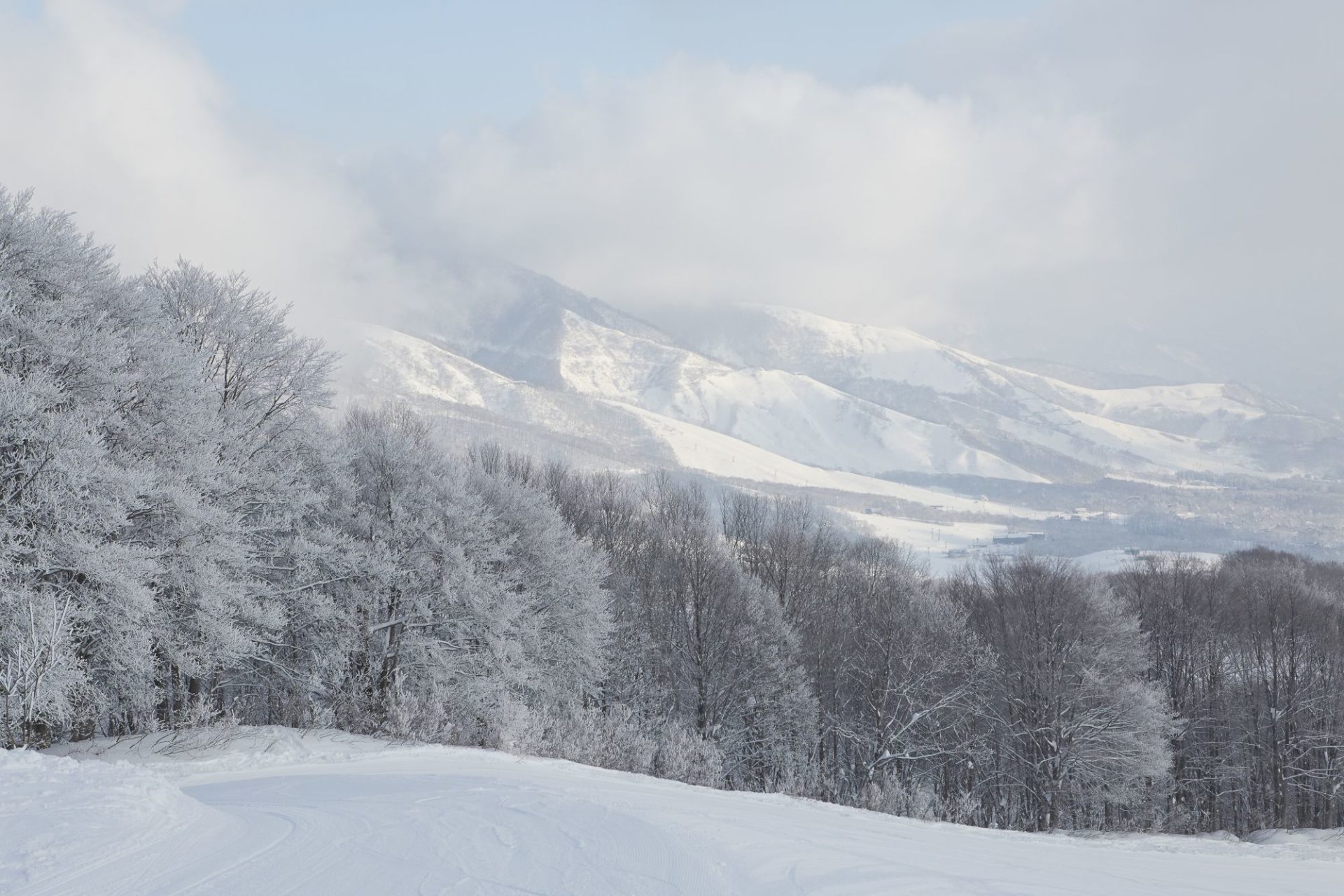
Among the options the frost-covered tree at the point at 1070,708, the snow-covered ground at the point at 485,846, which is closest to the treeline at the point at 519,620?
the frost-covered tree at the point at 1070,708

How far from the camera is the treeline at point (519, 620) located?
18281 millimetres

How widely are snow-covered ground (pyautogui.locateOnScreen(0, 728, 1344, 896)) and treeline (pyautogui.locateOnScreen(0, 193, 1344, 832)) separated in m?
6.01

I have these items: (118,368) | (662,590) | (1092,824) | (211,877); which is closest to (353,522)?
(118,368)

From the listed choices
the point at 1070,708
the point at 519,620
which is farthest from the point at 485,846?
the point at 1070,708

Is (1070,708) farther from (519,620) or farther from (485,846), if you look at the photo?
(485,846)

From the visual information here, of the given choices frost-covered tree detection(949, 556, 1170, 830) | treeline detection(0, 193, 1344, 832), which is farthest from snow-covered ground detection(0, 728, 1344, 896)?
frost-covered tree detection(949, 556, 1170, 830)

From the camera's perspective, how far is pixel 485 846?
821 centimetres

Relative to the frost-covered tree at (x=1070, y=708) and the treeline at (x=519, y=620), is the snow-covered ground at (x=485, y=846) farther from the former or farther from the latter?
the frost-covered tree at (x=1070, y=708)

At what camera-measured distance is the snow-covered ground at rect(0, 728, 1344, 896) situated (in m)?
7.09

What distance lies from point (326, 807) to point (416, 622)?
2108cm

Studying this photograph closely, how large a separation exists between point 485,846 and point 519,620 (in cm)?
2604

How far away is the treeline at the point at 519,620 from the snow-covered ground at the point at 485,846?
6.01 m

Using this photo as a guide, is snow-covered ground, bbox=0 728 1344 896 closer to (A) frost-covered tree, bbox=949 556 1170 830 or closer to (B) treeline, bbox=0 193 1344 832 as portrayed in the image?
(B) treeline, bbox=0 193 1344 832

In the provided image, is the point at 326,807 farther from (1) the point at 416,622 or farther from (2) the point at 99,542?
(1) the point at 416,622
